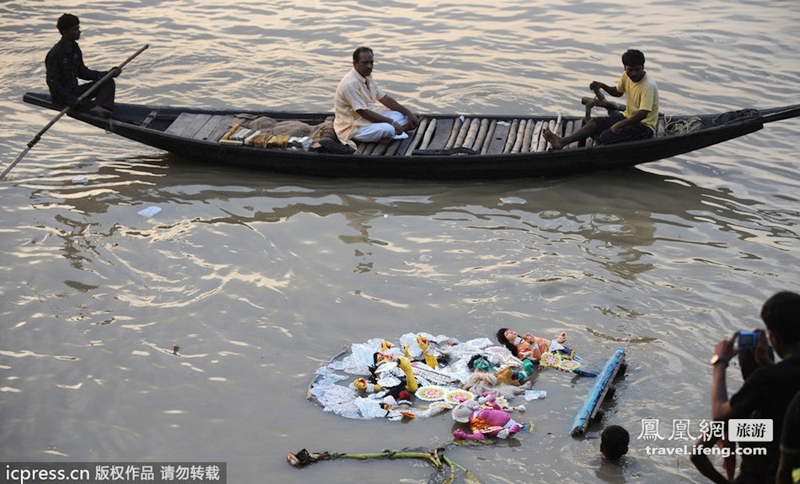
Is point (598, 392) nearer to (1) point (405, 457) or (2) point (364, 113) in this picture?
(1) point (405, 457)

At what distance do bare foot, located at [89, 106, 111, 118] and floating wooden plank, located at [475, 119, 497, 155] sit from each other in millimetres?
4253

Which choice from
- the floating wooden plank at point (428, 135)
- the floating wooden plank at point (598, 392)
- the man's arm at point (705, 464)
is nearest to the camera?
the man's arm at point (705, 464)

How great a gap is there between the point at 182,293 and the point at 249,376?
4.33 feet

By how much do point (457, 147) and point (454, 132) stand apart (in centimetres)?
52

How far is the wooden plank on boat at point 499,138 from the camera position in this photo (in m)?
8.05

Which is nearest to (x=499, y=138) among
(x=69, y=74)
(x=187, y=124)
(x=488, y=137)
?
(x=488, y=137)

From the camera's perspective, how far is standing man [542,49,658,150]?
24.5 feet

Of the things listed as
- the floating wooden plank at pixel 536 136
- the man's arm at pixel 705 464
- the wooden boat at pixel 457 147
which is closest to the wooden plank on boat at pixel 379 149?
the wooden boat at pixel 457 147

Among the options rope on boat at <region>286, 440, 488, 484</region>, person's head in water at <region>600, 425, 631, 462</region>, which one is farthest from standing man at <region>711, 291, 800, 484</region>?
rope on boat at <region>286, 440, 488, 484</region>

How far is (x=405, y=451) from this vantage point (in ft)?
14.6

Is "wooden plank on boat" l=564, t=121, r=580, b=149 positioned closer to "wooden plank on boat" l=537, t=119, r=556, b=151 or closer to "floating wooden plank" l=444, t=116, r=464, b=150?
"wooden plank on boat" l=537, t=119, r=556, b=151

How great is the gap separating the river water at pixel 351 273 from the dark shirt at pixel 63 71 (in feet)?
3.05

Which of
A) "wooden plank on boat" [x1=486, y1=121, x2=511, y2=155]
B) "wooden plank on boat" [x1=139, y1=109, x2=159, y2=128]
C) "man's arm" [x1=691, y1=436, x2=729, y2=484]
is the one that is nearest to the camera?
"man's arm" [x1=691, y1=436, x2=729, y2=484]

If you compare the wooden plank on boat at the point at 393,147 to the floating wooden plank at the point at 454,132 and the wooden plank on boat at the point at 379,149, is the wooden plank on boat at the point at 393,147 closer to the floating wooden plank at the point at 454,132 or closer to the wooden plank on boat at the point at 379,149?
the wooden plank on boat at the point at 379,149
